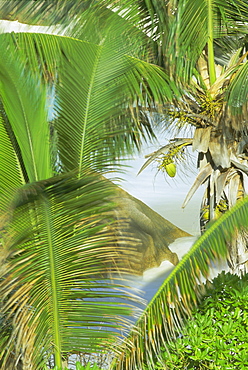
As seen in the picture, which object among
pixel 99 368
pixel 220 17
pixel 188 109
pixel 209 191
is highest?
pixel 220 17

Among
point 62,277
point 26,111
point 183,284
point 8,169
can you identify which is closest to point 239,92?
point 183,284

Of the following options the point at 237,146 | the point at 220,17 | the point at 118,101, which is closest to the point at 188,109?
the point at 237,146

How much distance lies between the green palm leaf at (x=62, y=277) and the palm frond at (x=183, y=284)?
13.2 inches

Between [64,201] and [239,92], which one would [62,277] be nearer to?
[64,201]

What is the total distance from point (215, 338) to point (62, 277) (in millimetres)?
1853

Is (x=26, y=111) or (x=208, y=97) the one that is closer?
(x=26, y=111)

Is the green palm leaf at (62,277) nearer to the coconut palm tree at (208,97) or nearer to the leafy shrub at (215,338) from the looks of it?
the leafy shrub at (215,338)

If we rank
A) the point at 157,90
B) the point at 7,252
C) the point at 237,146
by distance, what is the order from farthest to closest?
the point at 237,146
the point at 157,90
the point at 7,252

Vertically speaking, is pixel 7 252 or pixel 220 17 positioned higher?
pixel 220 17

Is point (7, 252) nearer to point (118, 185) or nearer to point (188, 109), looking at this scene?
point (118, 185)

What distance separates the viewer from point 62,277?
3.55 metres

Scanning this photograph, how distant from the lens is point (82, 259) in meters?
3.53

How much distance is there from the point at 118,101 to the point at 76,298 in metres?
1.55

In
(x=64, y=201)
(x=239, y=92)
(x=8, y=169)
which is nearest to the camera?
(x=64, y=201)
